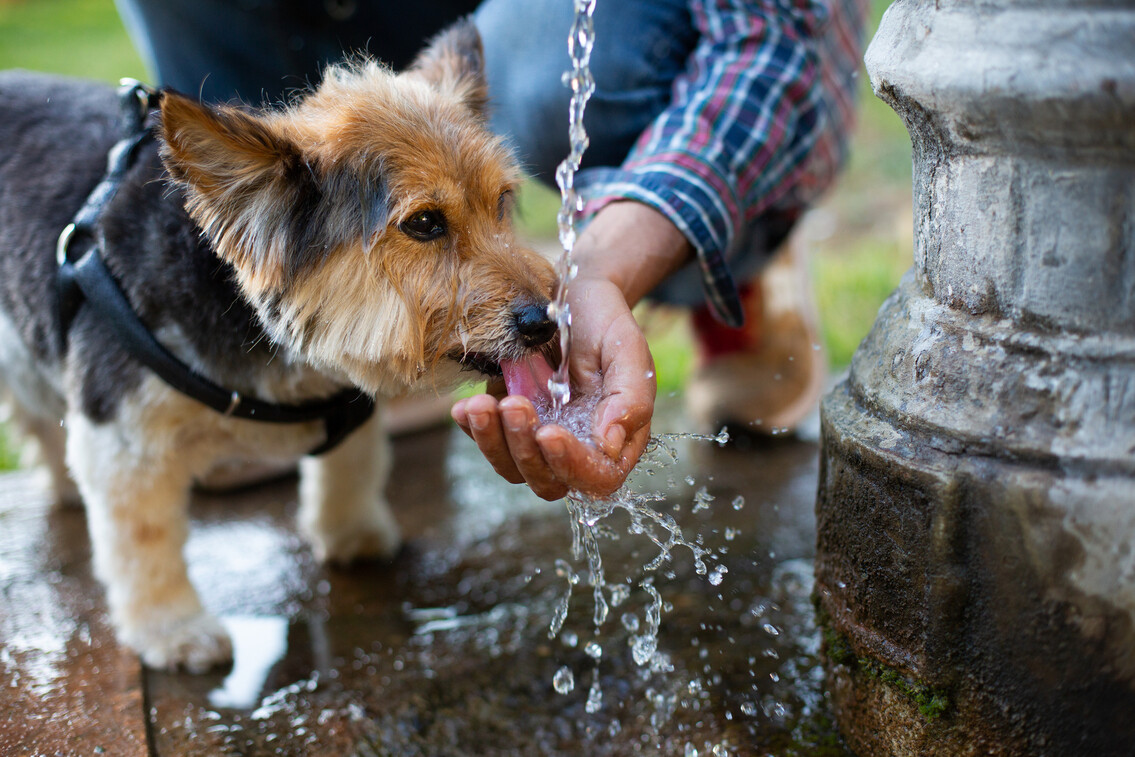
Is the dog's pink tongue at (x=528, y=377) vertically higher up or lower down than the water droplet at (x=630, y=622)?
higher up

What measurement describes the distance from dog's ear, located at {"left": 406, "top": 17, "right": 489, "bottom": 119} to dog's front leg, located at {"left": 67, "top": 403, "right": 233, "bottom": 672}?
1.05 m

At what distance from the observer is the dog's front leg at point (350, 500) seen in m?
2.67

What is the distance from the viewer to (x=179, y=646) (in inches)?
87.4

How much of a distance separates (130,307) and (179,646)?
82 centimetres

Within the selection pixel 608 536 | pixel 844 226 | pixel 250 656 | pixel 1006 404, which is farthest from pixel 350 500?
pixel 844 226

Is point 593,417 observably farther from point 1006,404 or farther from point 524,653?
point 524,653

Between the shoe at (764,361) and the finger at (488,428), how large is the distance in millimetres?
1854

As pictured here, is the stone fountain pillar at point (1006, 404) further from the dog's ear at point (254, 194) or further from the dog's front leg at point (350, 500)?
the dog's front leg at point (350, 500)

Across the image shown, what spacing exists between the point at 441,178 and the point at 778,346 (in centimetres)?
193

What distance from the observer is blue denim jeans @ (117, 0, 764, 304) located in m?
2.71

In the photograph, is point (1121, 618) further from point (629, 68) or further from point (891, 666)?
point (629, 68)

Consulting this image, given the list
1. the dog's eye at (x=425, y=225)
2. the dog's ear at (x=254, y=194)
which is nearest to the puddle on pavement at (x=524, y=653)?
the dog's eye at (x=425, y=225)

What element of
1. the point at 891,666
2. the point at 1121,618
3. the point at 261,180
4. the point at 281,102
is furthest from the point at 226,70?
the point at 1121,618

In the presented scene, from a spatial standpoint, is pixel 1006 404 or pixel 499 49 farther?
pixel 499 49
